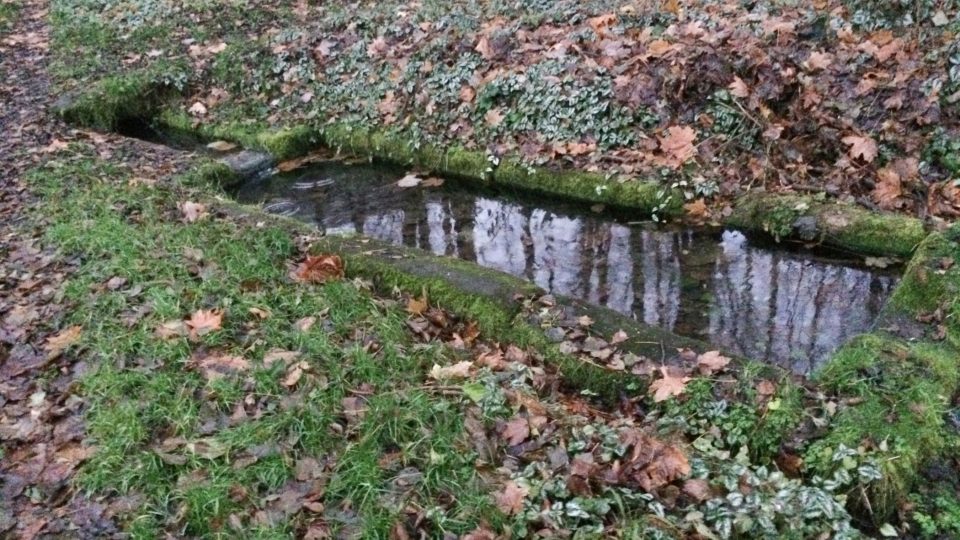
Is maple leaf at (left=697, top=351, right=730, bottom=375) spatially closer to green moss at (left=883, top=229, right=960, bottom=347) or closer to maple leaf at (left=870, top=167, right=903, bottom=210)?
green moss at (left=883, top=229, right=960, bottom=347)

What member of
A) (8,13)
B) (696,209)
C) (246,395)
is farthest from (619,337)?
(8,13)

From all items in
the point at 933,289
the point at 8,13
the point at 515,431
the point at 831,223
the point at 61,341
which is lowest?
the point at 515,431

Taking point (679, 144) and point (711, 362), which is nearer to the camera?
point (711, 362)

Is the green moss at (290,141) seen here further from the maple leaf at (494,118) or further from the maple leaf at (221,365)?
the maple leaf at (221,365)

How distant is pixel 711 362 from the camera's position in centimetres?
410

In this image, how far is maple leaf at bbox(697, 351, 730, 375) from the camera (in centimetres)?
405

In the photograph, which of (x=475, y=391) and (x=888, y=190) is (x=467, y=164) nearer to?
(x=888, y=190)

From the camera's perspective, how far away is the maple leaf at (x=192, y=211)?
6.03m

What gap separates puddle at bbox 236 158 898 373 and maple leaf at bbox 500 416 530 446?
5.57 ft

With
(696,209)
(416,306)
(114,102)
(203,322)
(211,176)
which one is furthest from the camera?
(114,102)

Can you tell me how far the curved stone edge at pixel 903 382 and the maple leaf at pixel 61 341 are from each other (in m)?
4.07

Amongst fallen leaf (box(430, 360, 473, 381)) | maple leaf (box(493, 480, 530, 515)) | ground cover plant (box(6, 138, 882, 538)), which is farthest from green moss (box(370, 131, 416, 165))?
maple leaf (box(493, 480, 530, 515))

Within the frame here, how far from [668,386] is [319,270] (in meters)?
2.48

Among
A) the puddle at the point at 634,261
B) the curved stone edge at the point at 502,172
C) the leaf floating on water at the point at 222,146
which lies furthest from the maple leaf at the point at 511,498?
the leaf floating on water at the point at 222,146
